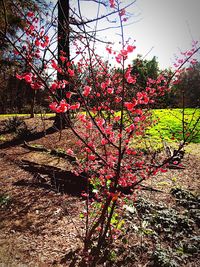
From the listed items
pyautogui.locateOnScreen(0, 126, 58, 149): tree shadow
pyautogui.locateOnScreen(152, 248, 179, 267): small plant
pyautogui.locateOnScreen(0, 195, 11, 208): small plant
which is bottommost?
pyautogui.locateOnScreen(152, 248, 179, 267): small plant

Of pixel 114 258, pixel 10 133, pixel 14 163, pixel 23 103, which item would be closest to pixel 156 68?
pixel 23 103

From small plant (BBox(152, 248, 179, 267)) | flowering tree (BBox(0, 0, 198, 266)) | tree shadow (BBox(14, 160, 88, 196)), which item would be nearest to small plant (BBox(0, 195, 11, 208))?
tree shadow (BBox(14, 160, 88, 196))

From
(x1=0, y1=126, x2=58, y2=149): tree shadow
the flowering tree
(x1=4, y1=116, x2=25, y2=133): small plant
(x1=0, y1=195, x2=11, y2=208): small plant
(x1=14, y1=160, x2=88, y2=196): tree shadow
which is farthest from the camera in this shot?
(x1=4, y1=116, x2=25, y2=133): small plant

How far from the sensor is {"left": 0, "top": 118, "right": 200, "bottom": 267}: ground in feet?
10.4

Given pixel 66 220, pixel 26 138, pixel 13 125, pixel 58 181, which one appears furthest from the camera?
pixel 13 125

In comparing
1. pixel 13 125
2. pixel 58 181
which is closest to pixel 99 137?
pixel 58 181

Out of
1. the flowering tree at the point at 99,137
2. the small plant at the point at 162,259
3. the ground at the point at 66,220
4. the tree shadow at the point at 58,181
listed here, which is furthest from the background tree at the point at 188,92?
the small plant at the point at 162,259

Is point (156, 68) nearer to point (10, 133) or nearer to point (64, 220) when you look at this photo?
point (10, 133)

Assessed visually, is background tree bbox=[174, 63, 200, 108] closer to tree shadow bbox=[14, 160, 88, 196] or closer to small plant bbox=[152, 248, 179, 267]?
tree shadow bbox=[14, 160, 88, 196]

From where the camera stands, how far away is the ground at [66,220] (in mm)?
3174

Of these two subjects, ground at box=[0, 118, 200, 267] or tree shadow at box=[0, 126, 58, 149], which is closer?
ground at box=[0, 118, 200, 267]

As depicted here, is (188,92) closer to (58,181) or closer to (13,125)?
(13,125)

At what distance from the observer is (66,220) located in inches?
156

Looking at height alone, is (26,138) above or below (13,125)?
below
